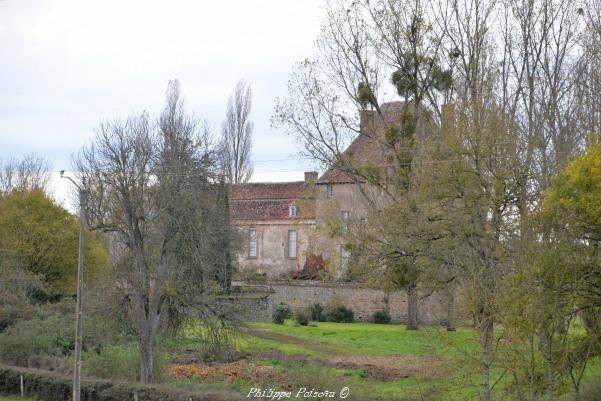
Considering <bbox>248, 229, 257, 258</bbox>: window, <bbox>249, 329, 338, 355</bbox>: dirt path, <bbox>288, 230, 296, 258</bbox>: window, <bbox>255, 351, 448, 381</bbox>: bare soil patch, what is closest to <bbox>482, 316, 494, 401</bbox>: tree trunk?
<bbox>255, 351, 448, 381</bbox>: bare soil patch

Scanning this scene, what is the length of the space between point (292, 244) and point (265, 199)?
4.32 meters

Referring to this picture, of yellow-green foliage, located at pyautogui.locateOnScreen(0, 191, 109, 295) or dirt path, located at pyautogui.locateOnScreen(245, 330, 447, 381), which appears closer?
dirt path, located at pyautogui.locateOnScreen(245, 330, 447, 381)

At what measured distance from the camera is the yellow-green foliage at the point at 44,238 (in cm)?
3972

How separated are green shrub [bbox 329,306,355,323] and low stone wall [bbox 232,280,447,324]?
39 centimetres

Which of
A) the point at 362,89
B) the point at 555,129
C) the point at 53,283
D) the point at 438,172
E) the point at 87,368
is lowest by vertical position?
the point at 87,368

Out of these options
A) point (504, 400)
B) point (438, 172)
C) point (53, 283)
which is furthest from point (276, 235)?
point (504, 400)

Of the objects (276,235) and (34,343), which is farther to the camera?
(276,235)

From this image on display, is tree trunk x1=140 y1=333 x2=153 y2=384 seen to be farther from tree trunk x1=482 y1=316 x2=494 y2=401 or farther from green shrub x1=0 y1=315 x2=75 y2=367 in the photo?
tree trunk x1=482 y1=316 x2=494 y2=401

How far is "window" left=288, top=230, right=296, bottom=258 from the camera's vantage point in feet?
186

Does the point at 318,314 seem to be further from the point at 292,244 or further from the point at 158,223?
the point at 158,223

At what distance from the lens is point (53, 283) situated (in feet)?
135

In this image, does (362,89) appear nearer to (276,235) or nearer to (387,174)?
(387,174)

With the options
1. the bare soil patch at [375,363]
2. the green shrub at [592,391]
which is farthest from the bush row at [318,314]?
the green shrub at [592,391]

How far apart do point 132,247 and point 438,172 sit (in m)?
10.3
